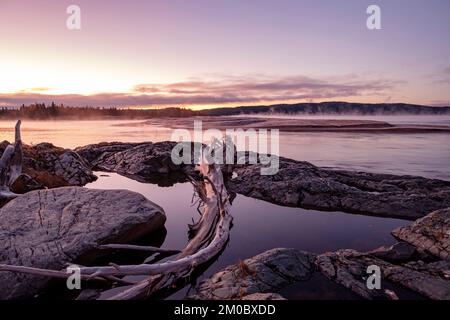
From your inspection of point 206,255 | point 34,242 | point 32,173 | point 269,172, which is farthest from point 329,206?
point 32,173

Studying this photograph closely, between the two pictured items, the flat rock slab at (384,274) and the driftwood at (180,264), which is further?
the flat rock slab at (384,274)

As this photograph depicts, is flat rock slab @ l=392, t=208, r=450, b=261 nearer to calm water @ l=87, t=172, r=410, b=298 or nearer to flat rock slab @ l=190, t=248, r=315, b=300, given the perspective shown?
calm water @ l=87, t=172, r=410, b=298

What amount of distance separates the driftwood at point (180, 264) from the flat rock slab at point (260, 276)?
27.1 inches

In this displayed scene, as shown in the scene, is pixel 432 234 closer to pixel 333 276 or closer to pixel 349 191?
pixel 333 276

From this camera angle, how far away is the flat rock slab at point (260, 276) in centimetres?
717

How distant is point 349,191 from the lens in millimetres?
14289

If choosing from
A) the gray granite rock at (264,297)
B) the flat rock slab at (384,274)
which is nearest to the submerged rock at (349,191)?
the flat rock slab at (384,274)

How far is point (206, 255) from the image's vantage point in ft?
28.8

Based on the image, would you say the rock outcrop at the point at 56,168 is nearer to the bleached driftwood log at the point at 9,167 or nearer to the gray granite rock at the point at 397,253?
the bleached driftwood log at the point at 9,167

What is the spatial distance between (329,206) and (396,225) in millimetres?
2768

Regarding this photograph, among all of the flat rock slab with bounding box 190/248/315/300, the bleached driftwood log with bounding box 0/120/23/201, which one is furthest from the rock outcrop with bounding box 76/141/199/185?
the flat rock slab with bounding box 190/248/315/300

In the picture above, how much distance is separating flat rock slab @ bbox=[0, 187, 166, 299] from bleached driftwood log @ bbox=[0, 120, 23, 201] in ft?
10.5

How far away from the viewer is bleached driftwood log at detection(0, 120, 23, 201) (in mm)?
13041

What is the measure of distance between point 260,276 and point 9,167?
1182cm
